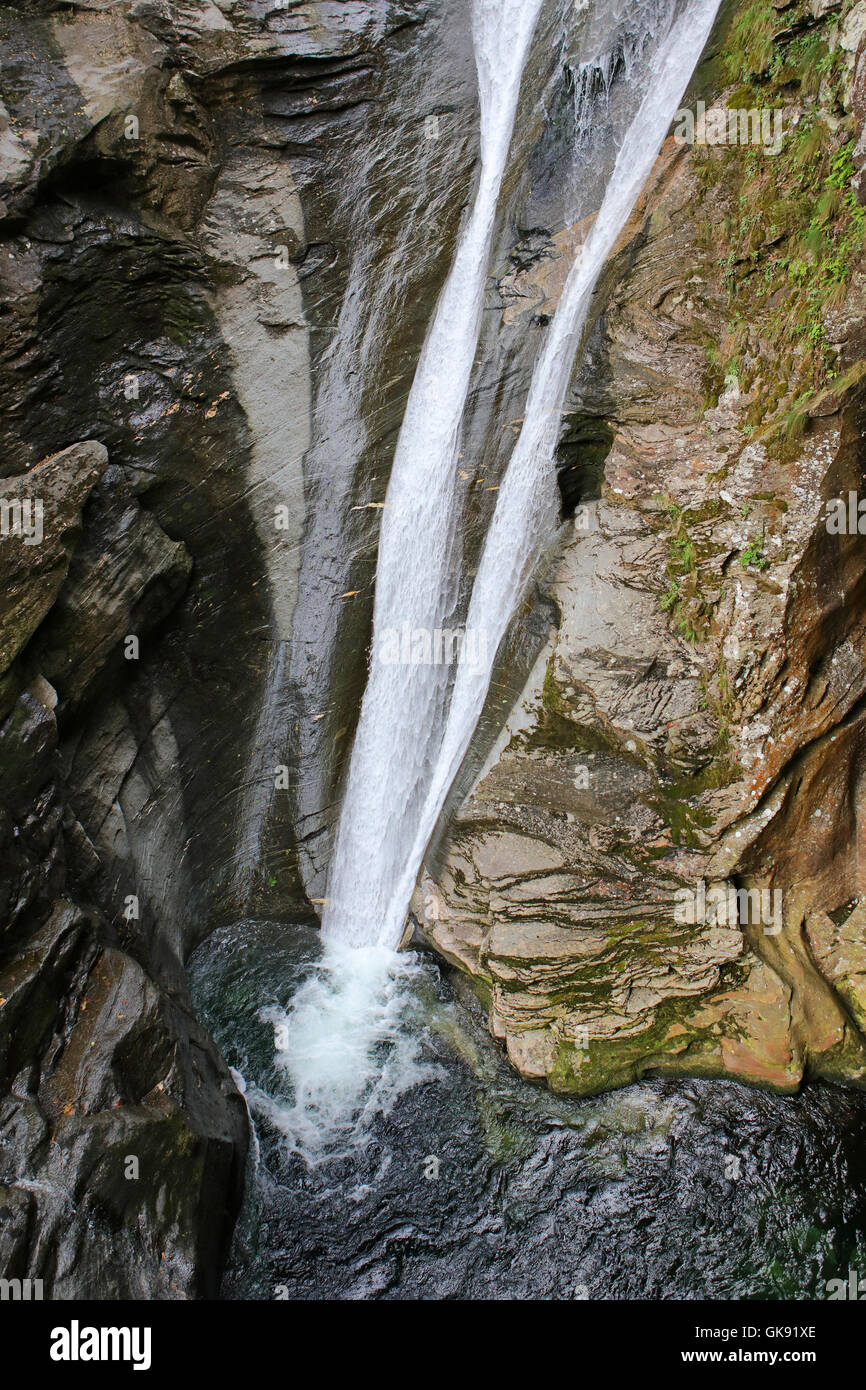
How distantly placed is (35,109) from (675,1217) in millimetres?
9300

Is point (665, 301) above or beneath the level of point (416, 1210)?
above

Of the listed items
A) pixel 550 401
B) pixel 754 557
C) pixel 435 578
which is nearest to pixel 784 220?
pixel 550 401

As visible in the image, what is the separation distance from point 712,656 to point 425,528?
2.90 metres

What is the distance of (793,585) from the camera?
20.8ft

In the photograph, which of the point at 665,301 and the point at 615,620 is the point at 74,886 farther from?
the point at 665,301

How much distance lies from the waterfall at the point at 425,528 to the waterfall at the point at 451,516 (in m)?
0.01

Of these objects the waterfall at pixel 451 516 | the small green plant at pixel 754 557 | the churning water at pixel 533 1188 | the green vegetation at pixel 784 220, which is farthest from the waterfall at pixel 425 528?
the small green plant at pixel 754 557

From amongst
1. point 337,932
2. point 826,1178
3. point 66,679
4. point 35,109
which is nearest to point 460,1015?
point 337,932

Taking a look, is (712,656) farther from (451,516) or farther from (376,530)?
(376,530)

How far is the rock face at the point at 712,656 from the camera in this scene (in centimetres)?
639

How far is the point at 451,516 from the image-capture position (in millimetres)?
7883

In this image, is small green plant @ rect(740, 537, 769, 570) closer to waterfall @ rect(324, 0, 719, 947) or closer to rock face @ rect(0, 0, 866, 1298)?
rock face @ rect(0, 0, 866, 1298)

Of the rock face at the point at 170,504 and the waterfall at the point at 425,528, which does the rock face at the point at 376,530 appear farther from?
the waterfall at the point at 425,528

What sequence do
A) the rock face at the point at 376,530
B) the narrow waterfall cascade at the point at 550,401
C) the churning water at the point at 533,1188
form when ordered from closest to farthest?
the churning water at the point at 533,1188
the rock face at the point at 376,530
the narrow waterfall cascade at the point at 550,401
